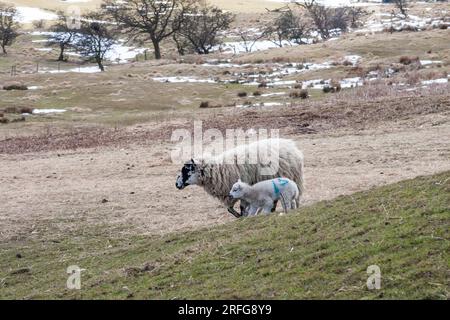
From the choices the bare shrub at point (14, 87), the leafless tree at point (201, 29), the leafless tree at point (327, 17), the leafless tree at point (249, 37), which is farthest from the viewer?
the leafless tree at point (327, 17)

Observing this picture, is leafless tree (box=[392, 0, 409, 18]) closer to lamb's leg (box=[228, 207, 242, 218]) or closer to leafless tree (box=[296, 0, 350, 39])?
leafless tree (box=[296, 0, 350, 39])

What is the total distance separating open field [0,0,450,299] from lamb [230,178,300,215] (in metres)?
0.90

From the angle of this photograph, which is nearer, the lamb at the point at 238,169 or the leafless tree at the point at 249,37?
the lamb at the point at 238,169

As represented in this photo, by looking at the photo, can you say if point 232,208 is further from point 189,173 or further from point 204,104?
point 204,104

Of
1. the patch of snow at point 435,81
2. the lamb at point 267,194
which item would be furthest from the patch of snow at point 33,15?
the lamb at point 267,194

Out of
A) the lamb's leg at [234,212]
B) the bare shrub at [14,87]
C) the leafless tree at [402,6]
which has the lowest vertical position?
the lamb's leg at [234,212]

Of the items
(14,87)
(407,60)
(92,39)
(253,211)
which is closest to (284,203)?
(253,211)

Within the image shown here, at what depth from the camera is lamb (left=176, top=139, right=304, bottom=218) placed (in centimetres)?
1388

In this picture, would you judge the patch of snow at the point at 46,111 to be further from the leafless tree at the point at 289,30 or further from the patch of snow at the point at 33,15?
the patch of snow at the point at 33,15

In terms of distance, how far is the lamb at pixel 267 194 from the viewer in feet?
40.2

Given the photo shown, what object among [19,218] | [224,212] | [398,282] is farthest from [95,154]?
[398,282]

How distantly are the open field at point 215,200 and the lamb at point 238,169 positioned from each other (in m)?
0.68

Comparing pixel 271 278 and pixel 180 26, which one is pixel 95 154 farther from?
pixel 180 26

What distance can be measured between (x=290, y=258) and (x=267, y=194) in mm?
4096
